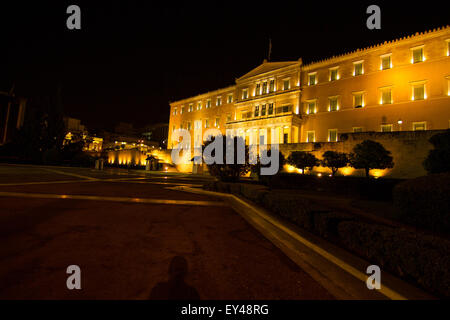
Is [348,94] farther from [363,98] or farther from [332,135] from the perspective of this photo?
[332,135]

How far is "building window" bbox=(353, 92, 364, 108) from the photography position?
29.7m

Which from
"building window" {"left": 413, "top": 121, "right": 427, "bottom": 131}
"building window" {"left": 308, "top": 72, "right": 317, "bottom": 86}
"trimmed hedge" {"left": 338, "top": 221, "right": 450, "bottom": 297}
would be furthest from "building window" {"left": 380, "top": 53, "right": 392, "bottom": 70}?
"trimmed hedge" {"left": 338, "top": 221, "right": 450, "bottom": 297}

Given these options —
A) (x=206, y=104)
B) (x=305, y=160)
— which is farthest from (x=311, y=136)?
(x=206, y=104)

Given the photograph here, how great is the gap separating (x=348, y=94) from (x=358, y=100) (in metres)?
1.76

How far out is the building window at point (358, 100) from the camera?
29.7 m

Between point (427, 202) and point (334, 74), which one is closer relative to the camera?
point (427, 202)

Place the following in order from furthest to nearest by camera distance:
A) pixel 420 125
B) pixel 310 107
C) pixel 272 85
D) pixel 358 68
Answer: pixel 272 85 < pixel 310 107 < pixel 358 68 < pixel 420 125

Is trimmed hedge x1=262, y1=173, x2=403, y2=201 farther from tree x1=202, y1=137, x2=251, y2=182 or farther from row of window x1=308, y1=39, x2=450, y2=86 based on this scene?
row of window x1=308, y1=39, x2=450, y2=86

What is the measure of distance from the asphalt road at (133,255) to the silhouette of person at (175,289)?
0.08 metres

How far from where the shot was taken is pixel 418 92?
25.8 m

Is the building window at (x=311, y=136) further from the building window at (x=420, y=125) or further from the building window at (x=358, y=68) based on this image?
the building window at (x=420, y=125)

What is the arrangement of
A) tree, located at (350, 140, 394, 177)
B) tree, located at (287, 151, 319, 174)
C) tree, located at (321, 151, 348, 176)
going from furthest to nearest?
tree, located at (287, 151, 319, 174) → tree, located at (321, 151, 348, 176) → tree, located at (350, 140, 394, 177)

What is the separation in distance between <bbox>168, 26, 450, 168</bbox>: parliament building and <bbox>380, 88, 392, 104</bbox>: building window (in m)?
0.11

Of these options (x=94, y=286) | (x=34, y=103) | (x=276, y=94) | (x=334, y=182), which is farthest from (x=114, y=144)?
(x=94, y=286)
